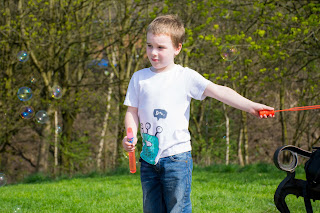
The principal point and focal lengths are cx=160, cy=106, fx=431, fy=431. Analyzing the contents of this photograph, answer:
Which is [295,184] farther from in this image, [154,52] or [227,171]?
[227,171]

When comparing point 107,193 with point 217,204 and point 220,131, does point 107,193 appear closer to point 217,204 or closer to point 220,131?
point 217,204

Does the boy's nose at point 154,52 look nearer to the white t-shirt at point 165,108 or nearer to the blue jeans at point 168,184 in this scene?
the white t-shirt at point 165,108

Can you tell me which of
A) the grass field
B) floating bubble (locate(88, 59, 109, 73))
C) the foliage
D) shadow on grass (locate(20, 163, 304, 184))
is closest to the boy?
the grass field

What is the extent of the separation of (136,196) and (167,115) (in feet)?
9.86

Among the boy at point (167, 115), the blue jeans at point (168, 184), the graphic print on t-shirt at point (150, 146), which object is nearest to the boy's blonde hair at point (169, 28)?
the boy at point (167, 115)

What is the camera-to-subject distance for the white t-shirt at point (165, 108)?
238cm

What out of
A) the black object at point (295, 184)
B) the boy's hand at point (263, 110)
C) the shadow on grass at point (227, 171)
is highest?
the boy's hand at point (263, 110)

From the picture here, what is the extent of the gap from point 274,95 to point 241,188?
1017cm

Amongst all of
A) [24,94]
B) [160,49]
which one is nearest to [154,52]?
[160,49]

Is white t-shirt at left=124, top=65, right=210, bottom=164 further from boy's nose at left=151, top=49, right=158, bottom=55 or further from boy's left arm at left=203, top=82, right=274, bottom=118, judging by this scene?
boy's nose at left=151, top=49, right=158, bottom=55

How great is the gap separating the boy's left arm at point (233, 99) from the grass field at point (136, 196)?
209cm

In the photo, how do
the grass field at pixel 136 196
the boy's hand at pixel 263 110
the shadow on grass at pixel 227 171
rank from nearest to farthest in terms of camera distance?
the boy's hand at pixel 263 110 < the grass field at pixel 136 196 < the shadow on grass at pixel 227 171

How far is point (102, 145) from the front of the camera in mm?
14820

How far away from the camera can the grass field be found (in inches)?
175
